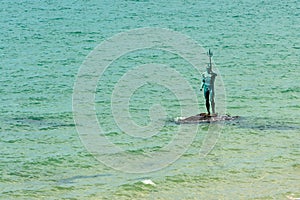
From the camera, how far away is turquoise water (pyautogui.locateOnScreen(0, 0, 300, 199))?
24781 millimetres

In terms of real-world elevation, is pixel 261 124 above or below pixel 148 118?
below

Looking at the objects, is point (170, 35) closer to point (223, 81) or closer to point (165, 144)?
point (223, 81)

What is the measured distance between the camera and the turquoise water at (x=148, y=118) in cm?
2478

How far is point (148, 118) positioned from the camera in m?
34.4

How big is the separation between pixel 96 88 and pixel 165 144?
540 inches

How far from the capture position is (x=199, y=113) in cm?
3512

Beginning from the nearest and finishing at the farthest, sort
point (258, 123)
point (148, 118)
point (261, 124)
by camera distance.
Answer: point (261, 124) → point (258, 123) → point (148, 118)

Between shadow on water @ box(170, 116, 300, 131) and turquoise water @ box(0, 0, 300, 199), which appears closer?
turquoise water @ box(0, 0, 300, 199)

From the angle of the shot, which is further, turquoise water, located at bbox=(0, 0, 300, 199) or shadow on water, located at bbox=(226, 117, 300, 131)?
shadow on water, located at bbox=(226, 117, 300, 131)

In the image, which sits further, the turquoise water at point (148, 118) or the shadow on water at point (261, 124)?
the shadow on water at point (261, 124)

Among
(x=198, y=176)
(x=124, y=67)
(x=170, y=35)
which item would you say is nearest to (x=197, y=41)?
(x=170, y=35)

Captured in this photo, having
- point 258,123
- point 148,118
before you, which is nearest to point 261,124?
point 258,123

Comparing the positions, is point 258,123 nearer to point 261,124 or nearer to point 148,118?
point 261,124

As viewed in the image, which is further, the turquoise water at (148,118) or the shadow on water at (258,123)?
the shadow on water at (258,123)
